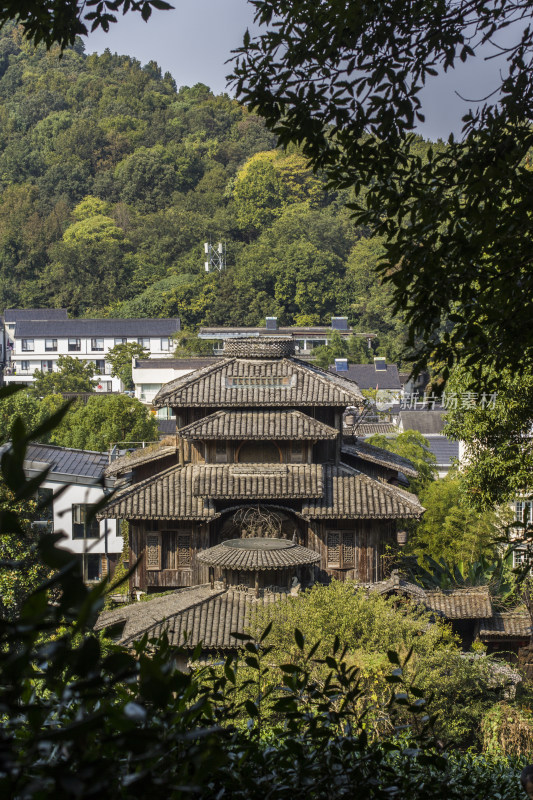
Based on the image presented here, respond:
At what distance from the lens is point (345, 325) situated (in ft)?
252

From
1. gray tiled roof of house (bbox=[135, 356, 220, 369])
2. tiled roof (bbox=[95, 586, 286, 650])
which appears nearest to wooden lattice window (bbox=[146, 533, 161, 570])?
tiled roof (bbox=[95, 586, 286, 650])

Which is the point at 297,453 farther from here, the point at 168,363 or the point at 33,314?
the point at 33,314

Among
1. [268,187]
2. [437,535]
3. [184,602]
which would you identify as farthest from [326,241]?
[184,602]

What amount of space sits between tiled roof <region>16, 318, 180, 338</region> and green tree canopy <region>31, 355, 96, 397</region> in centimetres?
1122

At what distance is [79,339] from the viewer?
71.9 m

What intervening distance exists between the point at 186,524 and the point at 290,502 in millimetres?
2557

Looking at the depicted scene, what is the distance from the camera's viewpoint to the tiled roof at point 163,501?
2100cm

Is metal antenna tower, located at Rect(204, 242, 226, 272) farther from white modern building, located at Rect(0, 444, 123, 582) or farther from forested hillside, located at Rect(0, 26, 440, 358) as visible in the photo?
white modern building, located at Rect(0, 444, 123, 582)

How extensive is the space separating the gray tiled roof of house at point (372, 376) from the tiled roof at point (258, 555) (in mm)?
43117

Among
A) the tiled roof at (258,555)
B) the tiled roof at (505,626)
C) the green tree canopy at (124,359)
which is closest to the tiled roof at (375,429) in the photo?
the tiled roof at (505,626)

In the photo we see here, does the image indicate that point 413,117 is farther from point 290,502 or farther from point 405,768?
point 290,502

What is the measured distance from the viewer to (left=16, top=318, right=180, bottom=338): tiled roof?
7188cm

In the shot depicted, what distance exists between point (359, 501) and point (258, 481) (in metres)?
2.43

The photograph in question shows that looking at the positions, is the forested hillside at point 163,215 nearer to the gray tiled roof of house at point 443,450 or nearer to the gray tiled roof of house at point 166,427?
the gray tiled roof of house at point 166,427
